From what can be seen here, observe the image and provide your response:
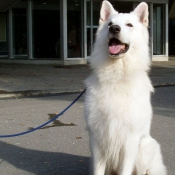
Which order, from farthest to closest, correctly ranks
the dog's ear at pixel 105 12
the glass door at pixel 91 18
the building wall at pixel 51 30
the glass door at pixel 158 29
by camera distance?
1. the glass door at pixel 158 29
2. the glass door at pixel 91 18
3. the building wall at pixel 51 30
4. the dog's ear at pixel 105 12

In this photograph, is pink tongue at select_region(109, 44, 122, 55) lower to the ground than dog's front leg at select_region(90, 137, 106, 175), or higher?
higher

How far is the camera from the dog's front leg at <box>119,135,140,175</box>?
4.83 m

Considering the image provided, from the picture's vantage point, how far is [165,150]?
7164 millimetres

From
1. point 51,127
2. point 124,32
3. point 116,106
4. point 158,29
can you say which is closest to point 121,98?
point 116,106

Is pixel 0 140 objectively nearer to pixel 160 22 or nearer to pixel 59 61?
pixel 59 61

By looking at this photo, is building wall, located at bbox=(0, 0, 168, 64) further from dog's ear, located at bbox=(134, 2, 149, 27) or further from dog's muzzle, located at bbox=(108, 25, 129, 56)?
dog's muzzle, located at bbox=(108, 25, 129, 56)

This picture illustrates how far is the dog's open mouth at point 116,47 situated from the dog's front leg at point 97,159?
3.43 ft

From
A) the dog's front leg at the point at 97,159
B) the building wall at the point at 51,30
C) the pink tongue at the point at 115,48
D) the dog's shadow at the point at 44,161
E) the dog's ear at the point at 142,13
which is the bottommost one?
the dog's shadow at the point at 44,161

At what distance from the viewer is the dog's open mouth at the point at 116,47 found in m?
4.80

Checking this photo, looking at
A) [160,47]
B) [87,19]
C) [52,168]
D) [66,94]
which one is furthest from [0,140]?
[160,47]

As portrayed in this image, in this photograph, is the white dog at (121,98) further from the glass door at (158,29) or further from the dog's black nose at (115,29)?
the glass door at (158,29)

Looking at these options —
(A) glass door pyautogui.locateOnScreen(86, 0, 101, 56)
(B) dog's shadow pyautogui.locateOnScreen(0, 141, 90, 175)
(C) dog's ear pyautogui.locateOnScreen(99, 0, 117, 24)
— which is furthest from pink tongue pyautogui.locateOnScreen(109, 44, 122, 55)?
(A) glass door pyautogui.locateOnScreen(86, 0, 101, 56)

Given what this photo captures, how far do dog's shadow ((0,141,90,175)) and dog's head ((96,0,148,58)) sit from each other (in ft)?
6.33

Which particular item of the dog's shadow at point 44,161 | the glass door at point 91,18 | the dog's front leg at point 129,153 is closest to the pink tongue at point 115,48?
the dog's front leg at point 129,153
